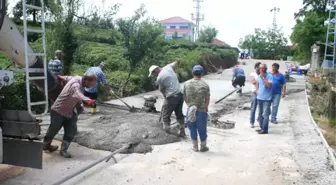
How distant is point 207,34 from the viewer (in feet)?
190

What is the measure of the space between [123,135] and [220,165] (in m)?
2.16

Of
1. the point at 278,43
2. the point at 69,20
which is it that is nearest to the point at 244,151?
the point at 69,20

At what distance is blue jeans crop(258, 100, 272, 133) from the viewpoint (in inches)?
324

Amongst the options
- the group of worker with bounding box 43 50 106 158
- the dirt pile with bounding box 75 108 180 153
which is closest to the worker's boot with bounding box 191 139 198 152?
the dirt pile with bounding box 75 108 180 153

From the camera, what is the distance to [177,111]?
771 centimetres

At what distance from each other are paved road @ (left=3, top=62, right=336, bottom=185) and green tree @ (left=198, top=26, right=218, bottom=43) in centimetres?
4948

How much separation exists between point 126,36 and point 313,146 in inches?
369

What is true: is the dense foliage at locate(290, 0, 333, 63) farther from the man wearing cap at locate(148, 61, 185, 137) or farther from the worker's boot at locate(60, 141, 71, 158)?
the worker's boot at locate(60, 141, 71, 158)

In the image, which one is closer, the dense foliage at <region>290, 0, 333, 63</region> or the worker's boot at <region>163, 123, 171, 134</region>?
the worker's boot at <region>163, 123, 171, 134</region>

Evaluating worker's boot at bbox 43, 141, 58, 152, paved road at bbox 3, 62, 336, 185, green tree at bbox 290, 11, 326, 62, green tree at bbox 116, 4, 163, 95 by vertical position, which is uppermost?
green tree at bbox 290, 11, 326, 62

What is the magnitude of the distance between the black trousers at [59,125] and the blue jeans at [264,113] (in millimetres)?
4370

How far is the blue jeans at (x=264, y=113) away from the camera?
324 inches

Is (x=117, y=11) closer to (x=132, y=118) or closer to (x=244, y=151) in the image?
(x=132, y=118)

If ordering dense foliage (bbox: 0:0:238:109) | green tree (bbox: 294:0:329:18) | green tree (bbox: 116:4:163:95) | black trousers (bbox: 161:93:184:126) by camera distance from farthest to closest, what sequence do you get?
1. green tree (bbox: 294:0:329:18)
2. green tree (bbox: 116:4:163:95)
3. dense foliage (bbox: 0:0:238:109)
4. black trousers (bbox: 161:93:184:126)
